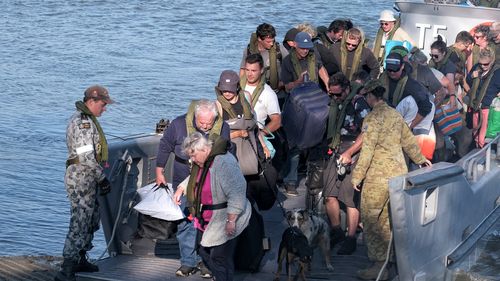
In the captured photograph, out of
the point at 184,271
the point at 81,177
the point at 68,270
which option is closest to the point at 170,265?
the point at 184,271

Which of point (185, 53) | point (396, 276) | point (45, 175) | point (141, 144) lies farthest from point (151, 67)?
point (396, 276)

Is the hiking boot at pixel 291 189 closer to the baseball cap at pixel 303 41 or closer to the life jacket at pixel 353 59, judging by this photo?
the life jacket at pixel 353 59

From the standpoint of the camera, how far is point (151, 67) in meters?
27.1

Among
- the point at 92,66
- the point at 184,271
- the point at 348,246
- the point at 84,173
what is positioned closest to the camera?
the point at 84,173

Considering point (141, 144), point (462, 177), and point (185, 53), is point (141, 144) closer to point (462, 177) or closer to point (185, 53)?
point (462, 177)

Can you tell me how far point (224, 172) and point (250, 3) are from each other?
1188 inches

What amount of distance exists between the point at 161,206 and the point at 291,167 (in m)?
2.26

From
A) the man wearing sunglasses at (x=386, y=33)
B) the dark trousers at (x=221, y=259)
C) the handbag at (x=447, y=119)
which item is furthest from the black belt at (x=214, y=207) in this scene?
the man wearing sunglasses at (x=386, y=33)

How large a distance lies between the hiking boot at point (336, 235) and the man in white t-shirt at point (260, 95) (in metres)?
1.01

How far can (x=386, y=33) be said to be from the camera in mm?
12844

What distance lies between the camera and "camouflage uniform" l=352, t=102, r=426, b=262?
853 cm

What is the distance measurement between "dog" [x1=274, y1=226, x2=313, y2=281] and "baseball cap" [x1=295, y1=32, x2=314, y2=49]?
255 centimetres

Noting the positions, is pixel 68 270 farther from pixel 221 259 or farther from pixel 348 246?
pixel 348 246

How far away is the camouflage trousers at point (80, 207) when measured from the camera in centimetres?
853
